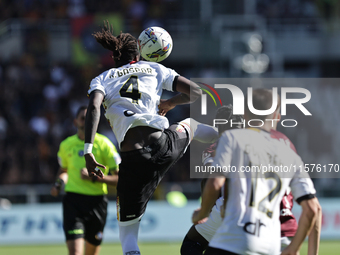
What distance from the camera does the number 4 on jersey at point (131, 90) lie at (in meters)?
4.96

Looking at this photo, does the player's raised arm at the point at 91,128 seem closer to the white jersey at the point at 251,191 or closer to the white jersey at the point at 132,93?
the white jersey at the point at 132,93

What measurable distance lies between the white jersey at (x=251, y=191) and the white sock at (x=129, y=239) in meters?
1.44

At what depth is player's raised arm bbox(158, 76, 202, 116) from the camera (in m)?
5.06

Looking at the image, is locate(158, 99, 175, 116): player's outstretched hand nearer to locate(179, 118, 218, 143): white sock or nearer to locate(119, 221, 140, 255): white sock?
locate(179, 118, 218, 143): white sock

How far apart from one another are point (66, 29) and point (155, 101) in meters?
14.2

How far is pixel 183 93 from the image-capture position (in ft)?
17.2

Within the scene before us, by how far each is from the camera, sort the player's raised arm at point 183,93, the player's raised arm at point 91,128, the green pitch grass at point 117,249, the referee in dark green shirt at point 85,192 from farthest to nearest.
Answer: the green pitch grass at point 117,249 < the referee in dark green shirt at point 85,192 < the player's raised arm at point 183,93 < the player's raised arm at point 91,128

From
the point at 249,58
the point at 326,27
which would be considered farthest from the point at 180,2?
the point at 326,27

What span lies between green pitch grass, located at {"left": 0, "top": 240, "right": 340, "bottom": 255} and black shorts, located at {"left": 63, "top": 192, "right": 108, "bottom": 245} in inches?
131

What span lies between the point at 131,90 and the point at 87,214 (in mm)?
2708

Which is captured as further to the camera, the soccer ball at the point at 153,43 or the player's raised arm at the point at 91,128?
the soccer ball at the point at 153,43

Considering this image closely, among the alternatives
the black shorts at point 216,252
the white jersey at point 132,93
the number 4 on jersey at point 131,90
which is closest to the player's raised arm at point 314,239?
the black shorts at point 216,252

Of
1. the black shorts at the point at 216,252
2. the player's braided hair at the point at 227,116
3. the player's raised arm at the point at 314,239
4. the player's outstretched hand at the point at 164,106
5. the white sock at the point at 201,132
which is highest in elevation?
the player's outstretched hand at the point at 164,106

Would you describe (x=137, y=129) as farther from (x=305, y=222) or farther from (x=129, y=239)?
(x=305, y=222)
